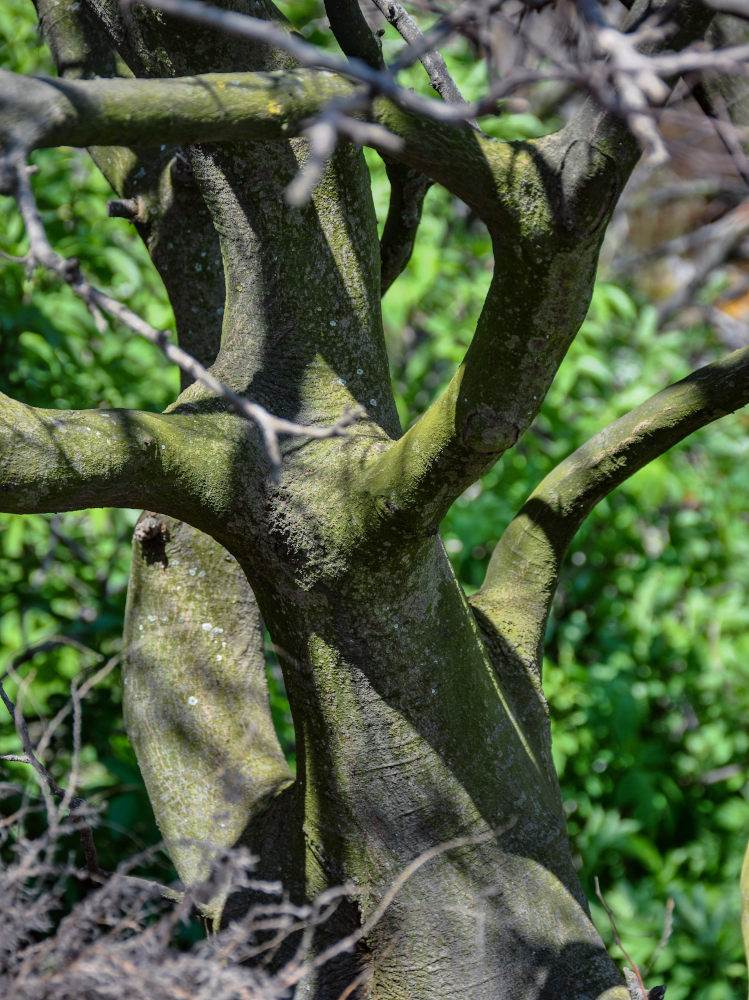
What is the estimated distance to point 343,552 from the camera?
1448 mm

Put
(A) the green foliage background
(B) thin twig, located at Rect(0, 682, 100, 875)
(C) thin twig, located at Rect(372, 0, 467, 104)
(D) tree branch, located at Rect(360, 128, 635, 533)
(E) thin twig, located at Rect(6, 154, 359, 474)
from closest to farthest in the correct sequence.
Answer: (E) thin twig, located at Rect(6, 154, 359, 474) < (D) tree branch, located at Rect(360, 128, 635, 533) < (B) thin twig, located at Rect(0, 682, 100, 875) < (C) thin twig, located at Rect(372, 0, 467, 104) < (A) the green foliage background

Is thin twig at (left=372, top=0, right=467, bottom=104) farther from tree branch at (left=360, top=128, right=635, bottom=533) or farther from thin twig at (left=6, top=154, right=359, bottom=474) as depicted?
thin twig at (left=6, top=154, right=359, bottom=474)

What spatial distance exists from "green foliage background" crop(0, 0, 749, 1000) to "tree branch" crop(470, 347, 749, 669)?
836 millimetres

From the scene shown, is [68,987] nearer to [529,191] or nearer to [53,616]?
[529,191]

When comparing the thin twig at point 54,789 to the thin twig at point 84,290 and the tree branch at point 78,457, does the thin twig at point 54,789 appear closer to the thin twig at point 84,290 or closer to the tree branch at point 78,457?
the tree branch at point 78,457

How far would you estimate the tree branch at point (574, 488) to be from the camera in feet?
4.93

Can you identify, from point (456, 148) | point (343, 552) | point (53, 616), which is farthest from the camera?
point (53, 616)

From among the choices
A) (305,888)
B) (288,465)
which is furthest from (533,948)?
(288,465)

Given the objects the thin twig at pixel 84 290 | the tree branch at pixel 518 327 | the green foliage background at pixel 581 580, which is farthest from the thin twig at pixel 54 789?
the green foliage background at pixel 581 580

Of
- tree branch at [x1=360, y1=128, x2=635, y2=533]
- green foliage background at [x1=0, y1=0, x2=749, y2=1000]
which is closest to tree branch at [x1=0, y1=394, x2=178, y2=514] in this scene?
tree branch at [x1=360, y1=128, x2=635, y2=533]

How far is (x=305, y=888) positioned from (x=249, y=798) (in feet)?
0.80

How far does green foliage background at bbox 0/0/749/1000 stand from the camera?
2.75m

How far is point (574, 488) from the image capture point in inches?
69.3

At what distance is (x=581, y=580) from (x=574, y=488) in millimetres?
1441
